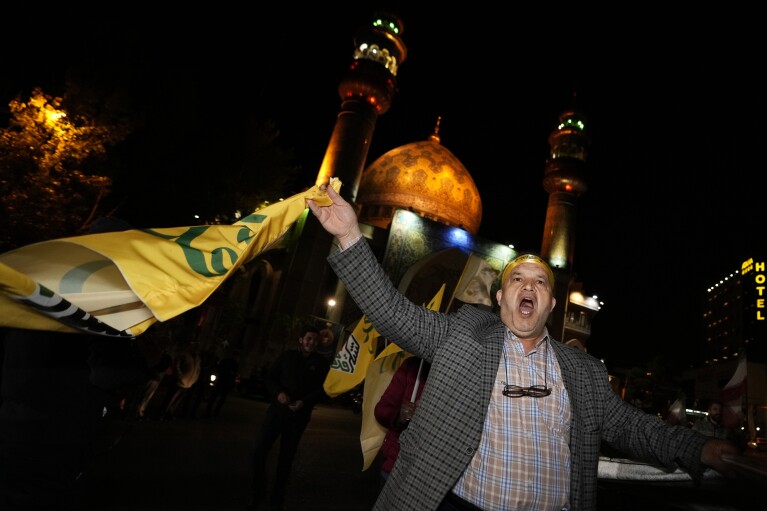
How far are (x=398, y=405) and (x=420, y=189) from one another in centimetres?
3154

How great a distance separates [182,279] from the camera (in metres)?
2.04

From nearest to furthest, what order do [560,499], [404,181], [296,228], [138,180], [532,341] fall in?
[560,499]
[532,341]
[138,180]
[296,228]
[404,181]

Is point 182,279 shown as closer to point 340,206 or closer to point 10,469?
point 340,206

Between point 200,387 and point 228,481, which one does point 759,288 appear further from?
point 228,481

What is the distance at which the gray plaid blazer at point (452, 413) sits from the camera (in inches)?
Result: 73.7

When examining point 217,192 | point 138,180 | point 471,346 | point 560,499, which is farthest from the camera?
point 217,192

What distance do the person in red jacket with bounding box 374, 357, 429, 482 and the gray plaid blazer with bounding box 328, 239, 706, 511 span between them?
1510 millimetres

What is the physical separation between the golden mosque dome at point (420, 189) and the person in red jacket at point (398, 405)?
29389 millimetres

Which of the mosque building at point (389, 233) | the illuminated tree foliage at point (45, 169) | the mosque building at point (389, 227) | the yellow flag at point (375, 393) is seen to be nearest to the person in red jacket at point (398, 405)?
the yellow flag at point (375, 393)

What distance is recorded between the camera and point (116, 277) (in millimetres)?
1981

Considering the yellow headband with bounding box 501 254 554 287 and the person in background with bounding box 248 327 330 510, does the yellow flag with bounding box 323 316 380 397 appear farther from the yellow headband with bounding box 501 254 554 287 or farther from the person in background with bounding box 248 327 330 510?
the yellow headband with bounding box 501 254 554 287

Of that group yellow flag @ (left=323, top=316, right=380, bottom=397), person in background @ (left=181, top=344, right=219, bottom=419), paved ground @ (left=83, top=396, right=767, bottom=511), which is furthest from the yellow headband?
person in background @ (left=181, top=344, right=219, bottom=419)

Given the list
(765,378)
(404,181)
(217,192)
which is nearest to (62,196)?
(217,192)

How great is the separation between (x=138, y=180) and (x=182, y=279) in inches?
633
